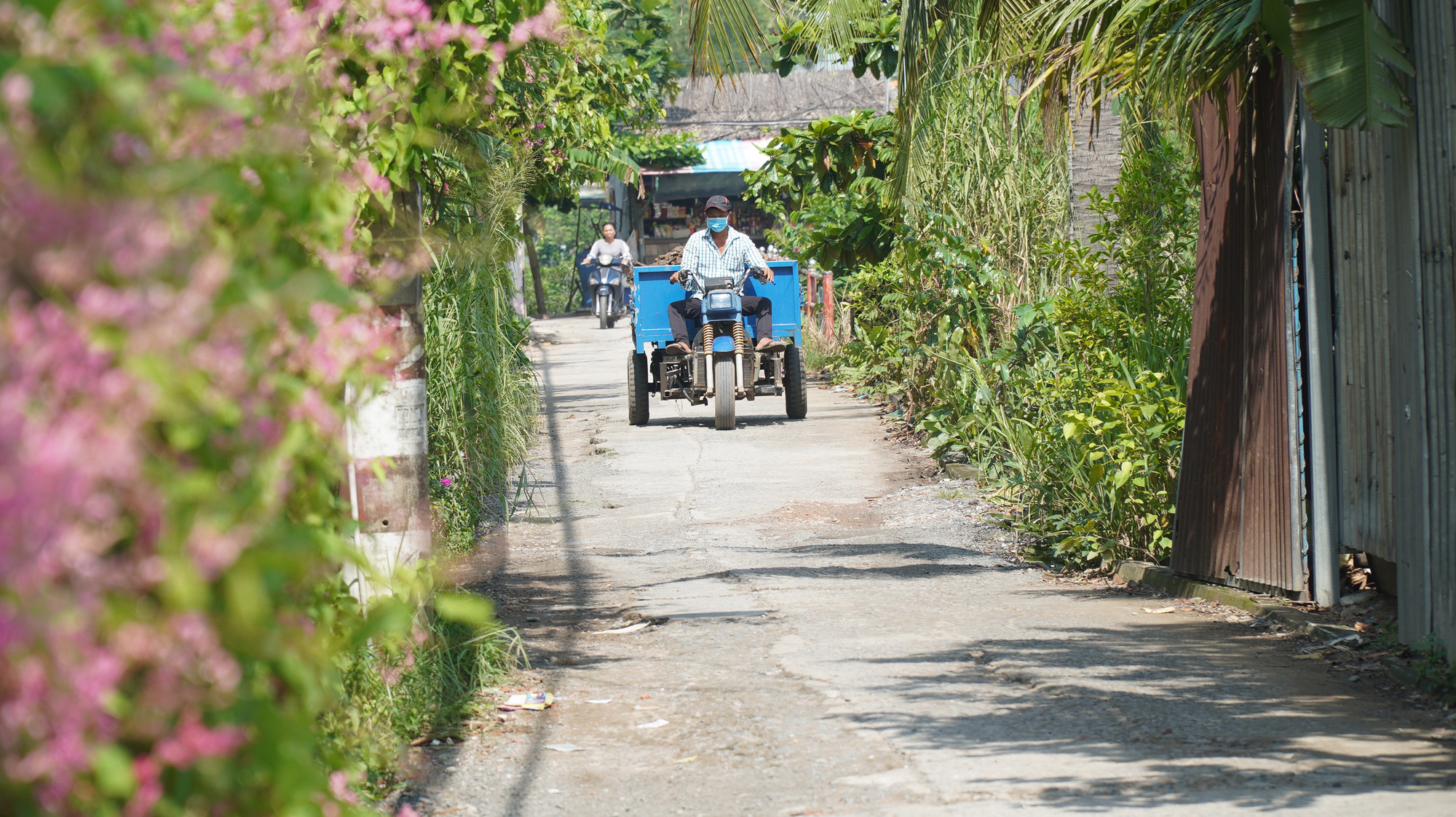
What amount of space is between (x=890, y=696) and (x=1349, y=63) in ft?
9.33

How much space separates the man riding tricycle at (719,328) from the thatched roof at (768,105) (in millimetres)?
25276

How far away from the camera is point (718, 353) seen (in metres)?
13.8

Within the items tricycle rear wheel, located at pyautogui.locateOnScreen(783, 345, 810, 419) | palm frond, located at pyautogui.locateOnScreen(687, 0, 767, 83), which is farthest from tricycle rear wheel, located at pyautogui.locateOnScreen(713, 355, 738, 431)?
palm frond, located at pyautogui.locateOnScreen(687, 0, 767, 83)

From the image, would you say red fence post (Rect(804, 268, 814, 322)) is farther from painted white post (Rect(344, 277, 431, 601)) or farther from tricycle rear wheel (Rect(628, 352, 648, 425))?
painted white post (Rect(344, 277, 431, 601))

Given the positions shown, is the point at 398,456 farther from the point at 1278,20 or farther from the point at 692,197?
the point at 692,197

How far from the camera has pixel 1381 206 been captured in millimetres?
5828

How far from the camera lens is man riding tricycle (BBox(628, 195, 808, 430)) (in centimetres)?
1388

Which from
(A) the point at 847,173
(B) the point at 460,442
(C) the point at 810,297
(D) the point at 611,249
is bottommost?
(B) the point at 460,442

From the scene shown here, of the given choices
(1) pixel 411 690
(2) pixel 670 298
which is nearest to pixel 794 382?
(2) pixel 670 298

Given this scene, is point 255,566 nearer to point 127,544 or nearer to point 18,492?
point 127,544

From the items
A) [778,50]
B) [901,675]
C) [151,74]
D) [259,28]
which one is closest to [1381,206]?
[901,675]

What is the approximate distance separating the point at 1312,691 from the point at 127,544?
4748mm

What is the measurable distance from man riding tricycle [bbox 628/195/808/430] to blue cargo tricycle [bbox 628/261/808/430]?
0.01 metres

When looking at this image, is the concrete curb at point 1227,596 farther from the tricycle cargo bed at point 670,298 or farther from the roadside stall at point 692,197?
the roadside stall at point 692,197
